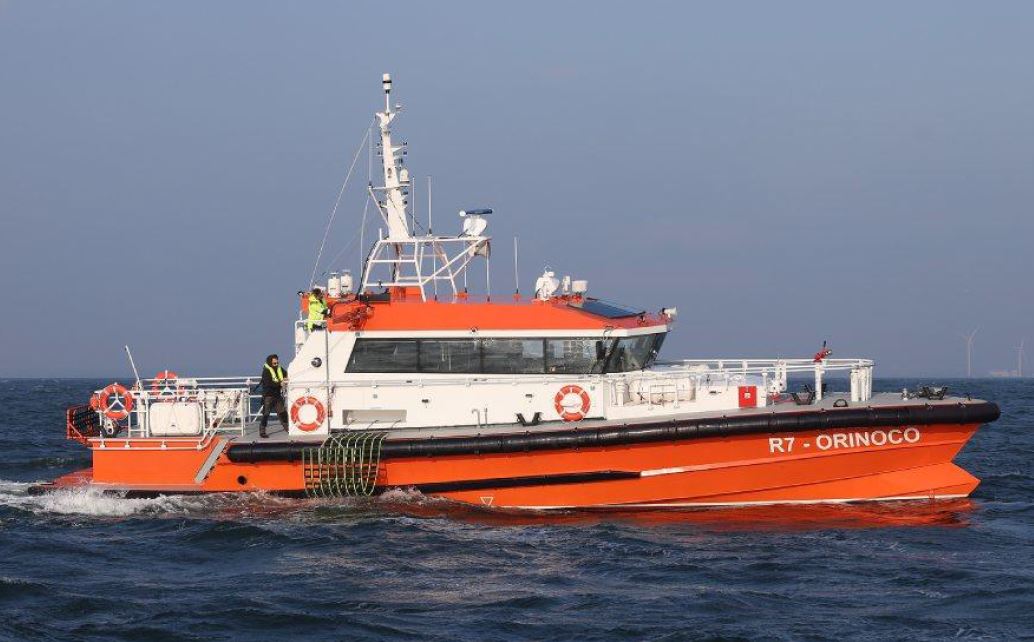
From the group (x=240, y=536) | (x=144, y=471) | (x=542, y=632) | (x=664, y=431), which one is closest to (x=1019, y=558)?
(x=664, y=431)

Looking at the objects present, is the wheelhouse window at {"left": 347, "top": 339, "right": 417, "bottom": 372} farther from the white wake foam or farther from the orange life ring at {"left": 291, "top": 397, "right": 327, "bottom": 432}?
the white wake foam

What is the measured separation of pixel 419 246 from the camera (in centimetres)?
1575

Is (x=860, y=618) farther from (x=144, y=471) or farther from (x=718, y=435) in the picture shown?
(x=144, y=471)

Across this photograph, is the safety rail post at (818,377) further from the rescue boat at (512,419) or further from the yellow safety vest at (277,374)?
the yellow safety vest at (277,374)

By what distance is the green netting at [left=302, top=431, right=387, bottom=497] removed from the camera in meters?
14.3

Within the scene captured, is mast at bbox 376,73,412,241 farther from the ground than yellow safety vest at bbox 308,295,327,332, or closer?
farther from the ground

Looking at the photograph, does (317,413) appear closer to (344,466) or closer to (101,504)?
(344,466)

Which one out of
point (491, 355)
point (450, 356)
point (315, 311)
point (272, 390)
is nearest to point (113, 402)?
point (272, 390)

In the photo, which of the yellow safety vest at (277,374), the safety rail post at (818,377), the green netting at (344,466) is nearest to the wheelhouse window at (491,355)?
the yellow safety vest at (277,374)

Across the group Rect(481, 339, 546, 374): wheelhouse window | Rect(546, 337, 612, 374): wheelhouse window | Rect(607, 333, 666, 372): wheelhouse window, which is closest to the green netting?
Rect(481, 339, 546, 374): wheelhouse window

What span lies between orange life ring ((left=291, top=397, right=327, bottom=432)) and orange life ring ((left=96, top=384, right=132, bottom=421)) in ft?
7.40

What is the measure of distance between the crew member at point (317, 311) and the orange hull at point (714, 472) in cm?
212

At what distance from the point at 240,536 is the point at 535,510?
135 inches

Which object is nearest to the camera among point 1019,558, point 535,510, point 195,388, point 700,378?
point 1019,558
